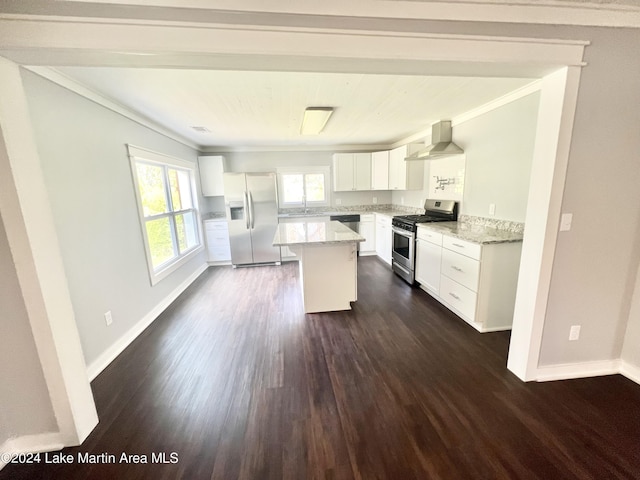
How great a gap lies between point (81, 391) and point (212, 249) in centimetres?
361

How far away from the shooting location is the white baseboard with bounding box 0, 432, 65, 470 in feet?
4.68

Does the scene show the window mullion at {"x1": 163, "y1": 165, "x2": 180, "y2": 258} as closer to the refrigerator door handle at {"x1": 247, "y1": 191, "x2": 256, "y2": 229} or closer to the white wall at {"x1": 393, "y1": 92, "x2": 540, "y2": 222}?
the refrigerator door handle at {"x1": 247, "y1": 191, "x2": 256, "y2": 229}

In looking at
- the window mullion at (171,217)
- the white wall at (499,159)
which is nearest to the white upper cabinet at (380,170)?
the white wall at (499,159)

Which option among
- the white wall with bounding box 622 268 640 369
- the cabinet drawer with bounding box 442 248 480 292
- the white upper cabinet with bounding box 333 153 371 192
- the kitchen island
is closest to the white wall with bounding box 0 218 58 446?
the kitchen island

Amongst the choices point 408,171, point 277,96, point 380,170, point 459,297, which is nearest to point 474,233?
point 459,297

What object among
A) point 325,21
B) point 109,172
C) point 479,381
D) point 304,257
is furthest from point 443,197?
point 109,172

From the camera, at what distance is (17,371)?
1368mm

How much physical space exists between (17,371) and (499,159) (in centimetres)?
423

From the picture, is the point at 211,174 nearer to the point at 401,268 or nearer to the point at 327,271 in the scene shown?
the point at 327,271

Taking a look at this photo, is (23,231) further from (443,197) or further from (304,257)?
(443,197)

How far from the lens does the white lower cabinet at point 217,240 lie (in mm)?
4883

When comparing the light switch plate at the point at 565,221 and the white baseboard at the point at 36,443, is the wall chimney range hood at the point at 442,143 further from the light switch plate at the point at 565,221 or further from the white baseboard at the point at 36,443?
the white baseboard at the point at 36,443

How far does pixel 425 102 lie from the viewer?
2.76 meters

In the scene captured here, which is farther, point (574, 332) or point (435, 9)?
point (574, 332)
